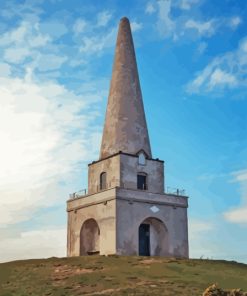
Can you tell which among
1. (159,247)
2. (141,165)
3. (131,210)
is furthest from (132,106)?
(159,247)

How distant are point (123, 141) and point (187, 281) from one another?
52.0 feet

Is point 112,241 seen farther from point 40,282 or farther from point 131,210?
point 40,282

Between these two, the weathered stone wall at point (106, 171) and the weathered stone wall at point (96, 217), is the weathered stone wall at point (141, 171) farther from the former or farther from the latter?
the weathered stone wall at point (96, 217)

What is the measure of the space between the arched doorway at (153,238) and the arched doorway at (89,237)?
139 inches

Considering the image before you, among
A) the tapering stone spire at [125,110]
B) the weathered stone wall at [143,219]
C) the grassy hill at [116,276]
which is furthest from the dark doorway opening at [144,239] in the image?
the tapering stone spire at [125,110]

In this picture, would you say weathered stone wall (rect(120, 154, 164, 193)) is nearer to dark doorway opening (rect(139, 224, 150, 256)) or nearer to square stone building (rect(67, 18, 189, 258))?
square stone building (rect(67, 18, 189, 258))

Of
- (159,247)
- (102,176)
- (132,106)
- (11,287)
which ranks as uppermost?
(132,106)

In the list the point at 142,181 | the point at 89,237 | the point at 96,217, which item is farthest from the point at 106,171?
the point at 89,237

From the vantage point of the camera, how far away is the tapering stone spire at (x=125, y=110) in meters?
41.3

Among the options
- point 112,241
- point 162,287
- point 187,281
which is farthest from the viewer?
point 112,241

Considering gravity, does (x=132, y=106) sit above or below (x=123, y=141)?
above

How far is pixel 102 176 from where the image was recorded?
41.2 meters

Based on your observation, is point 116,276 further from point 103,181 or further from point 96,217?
point 103,181

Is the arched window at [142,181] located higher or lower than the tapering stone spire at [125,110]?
lower
